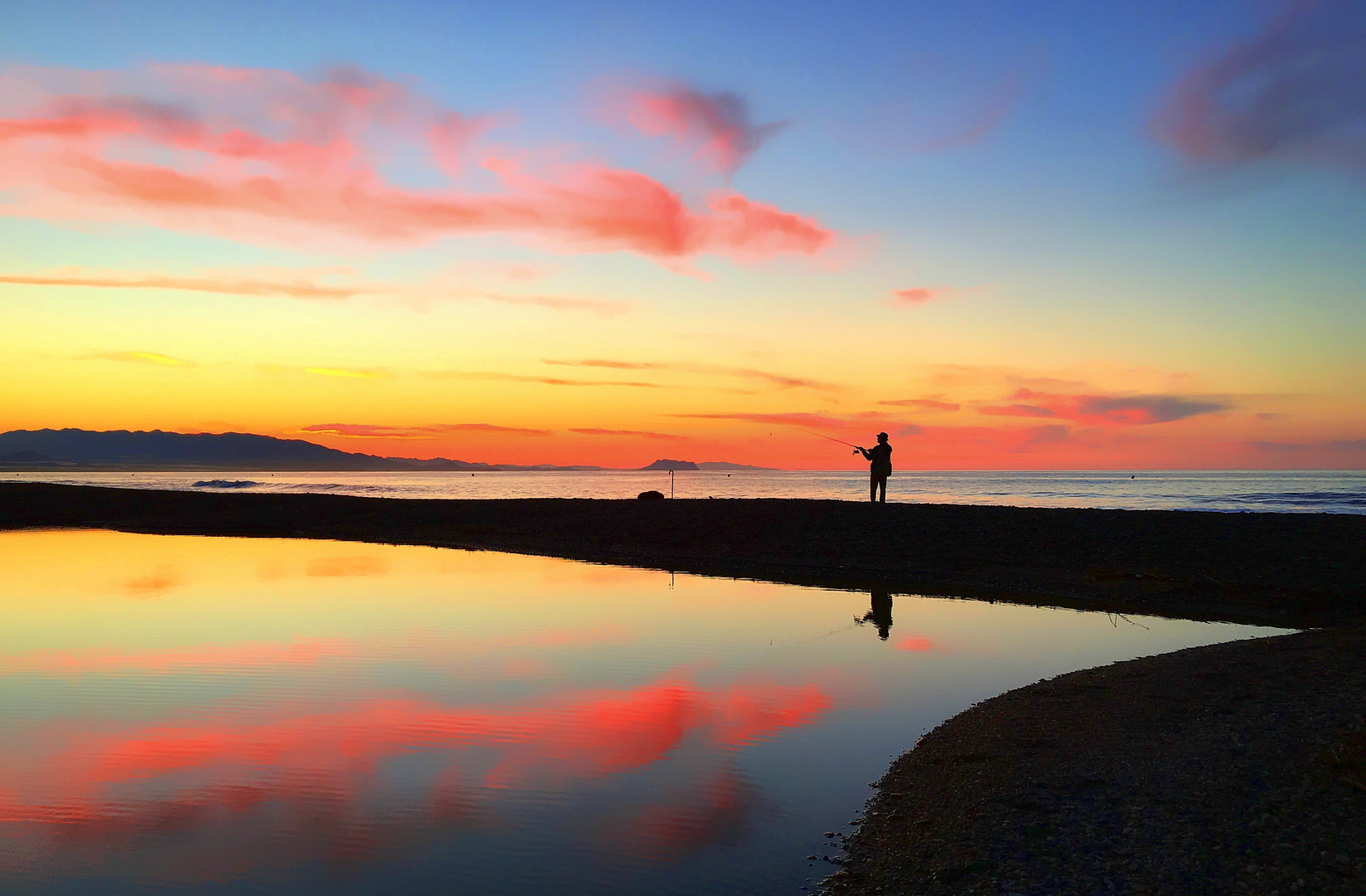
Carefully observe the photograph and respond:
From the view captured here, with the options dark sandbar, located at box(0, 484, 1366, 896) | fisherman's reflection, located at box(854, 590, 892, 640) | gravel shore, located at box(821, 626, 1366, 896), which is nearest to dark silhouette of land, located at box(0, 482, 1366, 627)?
dark sandbar, located at box(0, 484, 1366, 896)

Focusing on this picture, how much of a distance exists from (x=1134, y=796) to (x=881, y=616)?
377 inches

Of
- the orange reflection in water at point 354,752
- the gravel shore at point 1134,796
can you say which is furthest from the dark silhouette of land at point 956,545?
the orange reflection in water at point 354,752

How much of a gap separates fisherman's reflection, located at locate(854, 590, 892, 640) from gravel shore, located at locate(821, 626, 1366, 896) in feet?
14.9

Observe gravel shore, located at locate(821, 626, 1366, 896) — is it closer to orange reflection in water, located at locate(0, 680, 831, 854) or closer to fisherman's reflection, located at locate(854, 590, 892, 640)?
orange reflection in water, located at locate(0, 680, 831, 854)

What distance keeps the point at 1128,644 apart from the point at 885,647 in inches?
158

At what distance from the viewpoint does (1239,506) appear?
52500 mm

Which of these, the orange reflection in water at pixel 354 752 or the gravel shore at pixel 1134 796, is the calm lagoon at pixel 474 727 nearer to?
the orange reflection in water at pixel 354 752

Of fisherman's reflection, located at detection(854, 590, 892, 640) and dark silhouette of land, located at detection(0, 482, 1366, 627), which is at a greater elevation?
dark silhouette of land, located at detection(0, 482, 1366, 627)

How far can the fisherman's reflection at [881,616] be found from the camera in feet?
48.9

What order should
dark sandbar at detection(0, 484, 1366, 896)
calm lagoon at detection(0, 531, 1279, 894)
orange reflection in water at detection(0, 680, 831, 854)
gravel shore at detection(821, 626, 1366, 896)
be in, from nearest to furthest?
gravel shore at detection(821, 626, 1366, 896) < dark sandbar at detection(0, 484, 1366, 896) < calm lagoon at detection(0, 531, 1279, 894) < orange reflection in water at detection(0, 680, 831, 854)

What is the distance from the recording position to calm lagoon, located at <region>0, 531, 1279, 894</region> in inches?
238

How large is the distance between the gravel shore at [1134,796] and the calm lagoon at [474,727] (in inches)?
23.1

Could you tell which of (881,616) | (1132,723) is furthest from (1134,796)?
(881,616)

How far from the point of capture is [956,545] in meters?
24.2
